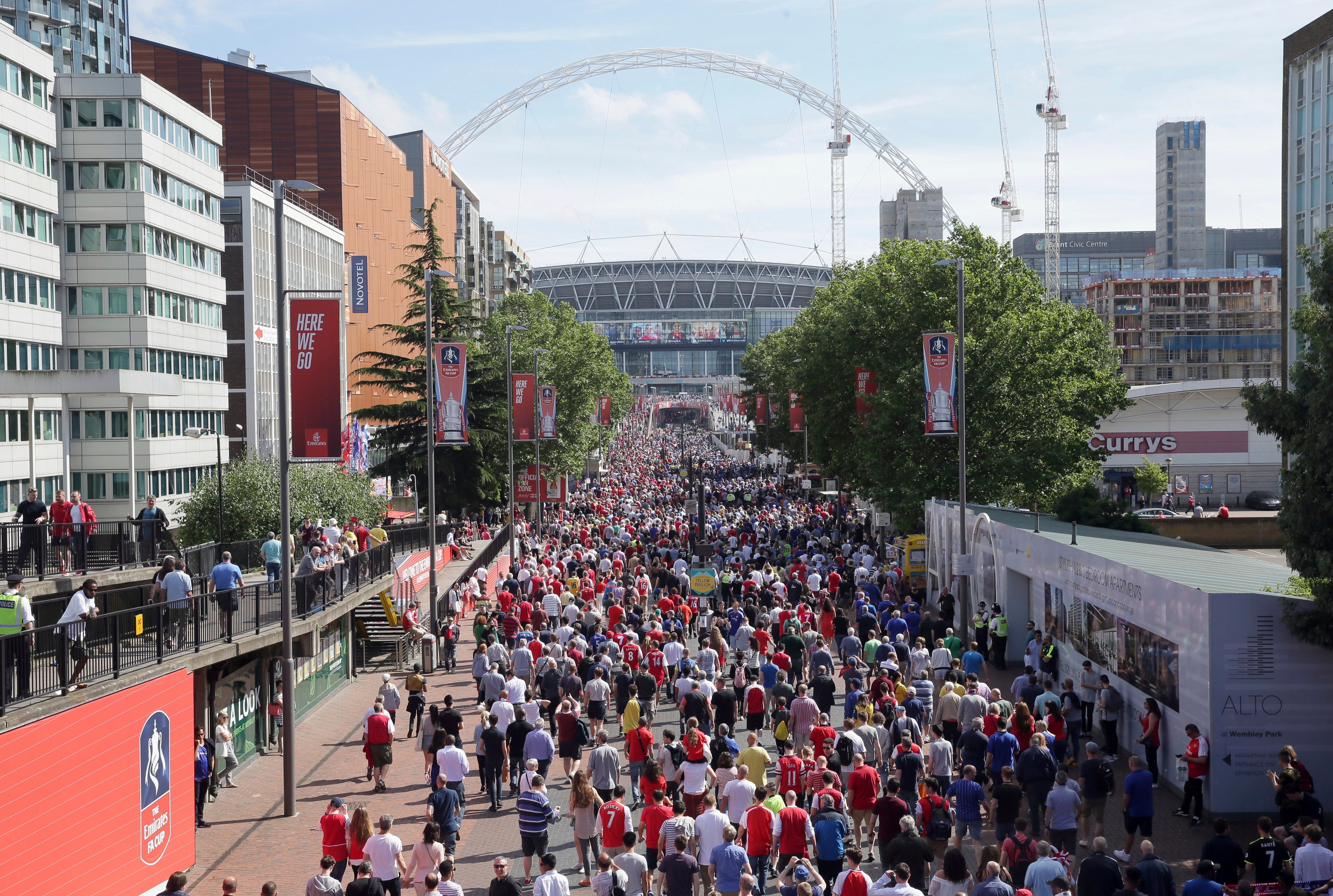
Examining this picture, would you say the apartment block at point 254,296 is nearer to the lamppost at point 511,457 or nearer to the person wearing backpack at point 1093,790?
the lamppost at point 511,457

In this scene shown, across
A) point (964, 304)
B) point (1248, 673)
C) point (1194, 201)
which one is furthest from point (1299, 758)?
point (1194, 201)

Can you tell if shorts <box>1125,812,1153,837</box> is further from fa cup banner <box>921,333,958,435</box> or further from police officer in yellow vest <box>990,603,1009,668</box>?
fa cup banner <box>921,333,958,435</box>

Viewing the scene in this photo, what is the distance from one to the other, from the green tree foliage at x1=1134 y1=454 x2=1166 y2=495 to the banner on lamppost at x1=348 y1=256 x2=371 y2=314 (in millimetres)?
44395

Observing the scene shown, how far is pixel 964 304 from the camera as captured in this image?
1508 inches

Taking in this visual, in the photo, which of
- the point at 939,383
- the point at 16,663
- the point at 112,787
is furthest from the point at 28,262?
the point at 112,787

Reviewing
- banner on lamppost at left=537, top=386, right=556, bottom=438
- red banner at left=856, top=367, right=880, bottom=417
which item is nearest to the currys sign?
red banner at left=856, top=367, right=880, bottom=417

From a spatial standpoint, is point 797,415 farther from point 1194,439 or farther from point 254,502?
point 254,502

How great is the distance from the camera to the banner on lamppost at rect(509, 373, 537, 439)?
46.5 meters

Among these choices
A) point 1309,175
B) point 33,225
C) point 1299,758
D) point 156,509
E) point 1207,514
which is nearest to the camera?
point 1299,758

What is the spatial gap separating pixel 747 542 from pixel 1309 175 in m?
25.5

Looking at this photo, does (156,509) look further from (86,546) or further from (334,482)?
(334,482)

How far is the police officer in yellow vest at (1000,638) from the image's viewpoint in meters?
26.2

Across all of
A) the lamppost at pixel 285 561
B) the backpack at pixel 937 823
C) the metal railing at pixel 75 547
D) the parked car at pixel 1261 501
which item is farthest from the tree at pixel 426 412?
the parked car at pixel 1261 501

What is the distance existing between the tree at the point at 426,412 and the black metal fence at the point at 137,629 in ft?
74.9
